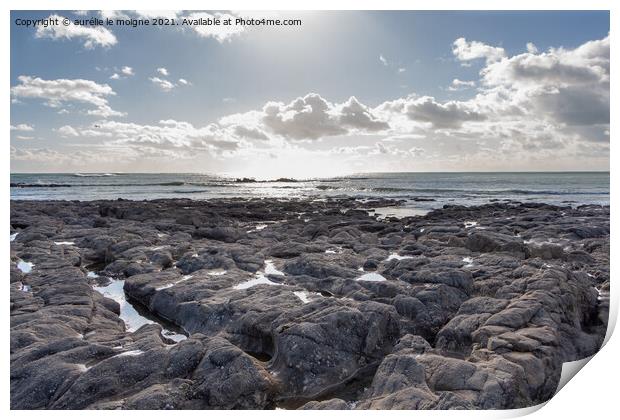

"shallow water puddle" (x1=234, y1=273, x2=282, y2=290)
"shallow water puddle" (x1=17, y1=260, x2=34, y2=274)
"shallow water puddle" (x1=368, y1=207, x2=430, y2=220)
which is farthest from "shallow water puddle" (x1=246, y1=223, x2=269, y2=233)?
"shallow water puddle" (x1=17, y1=260, x2=34, y2=274)

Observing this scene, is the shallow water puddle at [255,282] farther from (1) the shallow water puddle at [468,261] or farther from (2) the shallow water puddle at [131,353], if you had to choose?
(1) the shallow water puddle at [468,261]

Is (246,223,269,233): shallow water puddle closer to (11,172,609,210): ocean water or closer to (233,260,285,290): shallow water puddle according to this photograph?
(233,260,285,290): shallow water puddle

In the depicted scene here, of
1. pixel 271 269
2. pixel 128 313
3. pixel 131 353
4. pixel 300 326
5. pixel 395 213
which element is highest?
pixel 395 213

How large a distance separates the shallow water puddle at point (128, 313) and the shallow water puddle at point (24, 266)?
2401mm

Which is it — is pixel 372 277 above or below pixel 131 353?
above

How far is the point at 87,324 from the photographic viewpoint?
29.2 ft

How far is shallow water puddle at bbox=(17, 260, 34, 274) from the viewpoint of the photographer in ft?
42.7

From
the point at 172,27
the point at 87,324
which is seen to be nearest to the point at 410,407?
the point at 87,324

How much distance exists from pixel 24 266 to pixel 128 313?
→ 5.38 m

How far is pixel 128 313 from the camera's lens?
1100 centimetres

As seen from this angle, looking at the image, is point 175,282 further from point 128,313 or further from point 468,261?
point 468,261

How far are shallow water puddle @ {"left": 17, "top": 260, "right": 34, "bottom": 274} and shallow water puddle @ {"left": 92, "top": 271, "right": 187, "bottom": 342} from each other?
2401 millimetres

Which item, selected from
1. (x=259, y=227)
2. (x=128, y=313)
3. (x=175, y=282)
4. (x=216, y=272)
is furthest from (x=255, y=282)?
(x=259, y=227)
